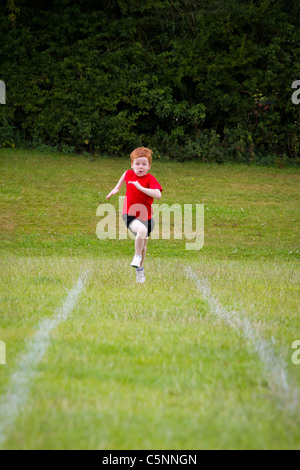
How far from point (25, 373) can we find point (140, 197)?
527 cm

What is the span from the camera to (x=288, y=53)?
2647 cm

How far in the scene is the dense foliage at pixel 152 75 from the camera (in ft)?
83.3

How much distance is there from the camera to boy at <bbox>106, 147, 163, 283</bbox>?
26.3ft

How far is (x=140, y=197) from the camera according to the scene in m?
8.43

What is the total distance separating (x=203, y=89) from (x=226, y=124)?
2128mm

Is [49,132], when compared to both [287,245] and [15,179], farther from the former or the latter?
[287,245]

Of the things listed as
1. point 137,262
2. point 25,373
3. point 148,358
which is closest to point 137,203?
point 137,262

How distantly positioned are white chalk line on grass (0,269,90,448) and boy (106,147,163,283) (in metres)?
2.66

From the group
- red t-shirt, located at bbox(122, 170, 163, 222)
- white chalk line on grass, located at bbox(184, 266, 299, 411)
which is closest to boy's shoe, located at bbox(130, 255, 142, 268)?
red t-shirt, located at bbox(122, 170, 163, 222)

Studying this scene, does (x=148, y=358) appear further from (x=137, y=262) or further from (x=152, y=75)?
(x=152, y=75)

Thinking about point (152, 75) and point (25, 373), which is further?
point (152, 75)

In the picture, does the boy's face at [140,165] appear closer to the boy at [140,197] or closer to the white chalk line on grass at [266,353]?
the boy at [140,197]

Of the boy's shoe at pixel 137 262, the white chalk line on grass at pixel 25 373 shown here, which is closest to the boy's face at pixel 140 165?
the boy's shoe at pixel 137 262

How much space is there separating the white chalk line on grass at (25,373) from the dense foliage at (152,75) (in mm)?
21234
